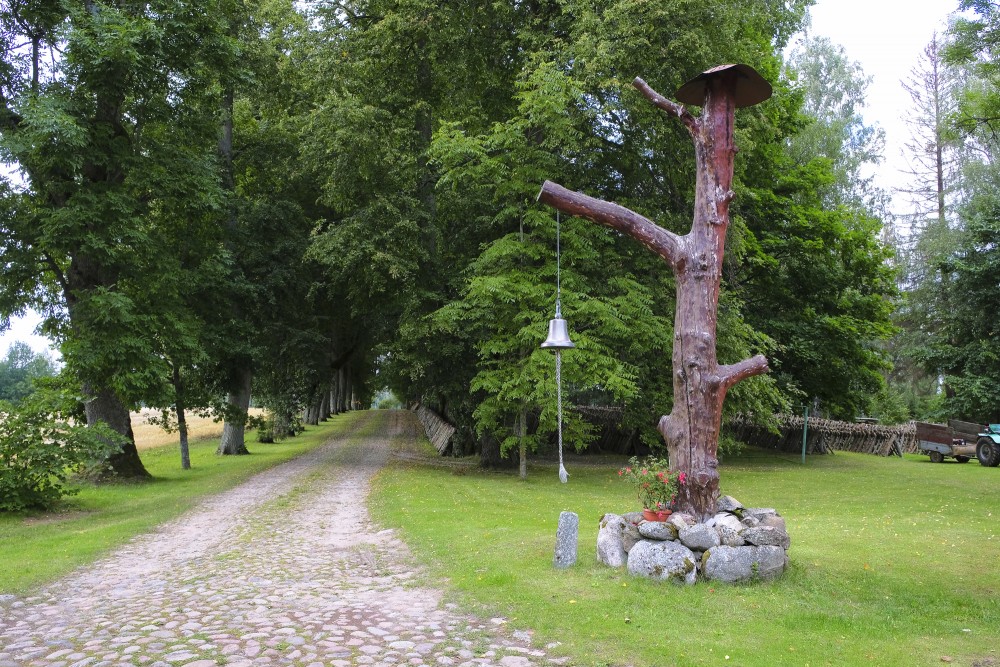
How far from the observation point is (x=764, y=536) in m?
7.89

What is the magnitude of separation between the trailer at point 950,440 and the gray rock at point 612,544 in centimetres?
2528

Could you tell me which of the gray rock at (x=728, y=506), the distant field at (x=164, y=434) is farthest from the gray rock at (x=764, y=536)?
the distant field at (x=164, y=434)

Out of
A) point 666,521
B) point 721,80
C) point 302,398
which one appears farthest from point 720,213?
point 302,398

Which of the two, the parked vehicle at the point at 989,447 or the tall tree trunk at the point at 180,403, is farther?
the parked vehicle at the point at 989,447

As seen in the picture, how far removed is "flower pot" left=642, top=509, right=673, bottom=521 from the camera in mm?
8359

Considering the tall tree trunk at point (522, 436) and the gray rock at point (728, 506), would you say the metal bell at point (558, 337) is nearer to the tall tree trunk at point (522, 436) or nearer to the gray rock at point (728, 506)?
the gray rock at point (728, 506)

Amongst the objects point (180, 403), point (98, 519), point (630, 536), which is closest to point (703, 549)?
point (630, 536)

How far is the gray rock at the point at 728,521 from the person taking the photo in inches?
317

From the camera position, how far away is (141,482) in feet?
59.4

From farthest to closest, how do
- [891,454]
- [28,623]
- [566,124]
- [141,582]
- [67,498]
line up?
[891,454] → [566,124] → [67,498] → [141,582] → [28,623]

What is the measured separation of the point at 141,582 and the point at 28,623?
1.73 metres

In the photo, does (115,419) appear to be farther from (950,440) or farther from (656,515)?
(950,440)

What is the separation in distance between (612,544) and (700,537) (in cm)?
103

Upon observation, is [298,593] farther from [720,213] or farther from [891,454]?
[891,454]
